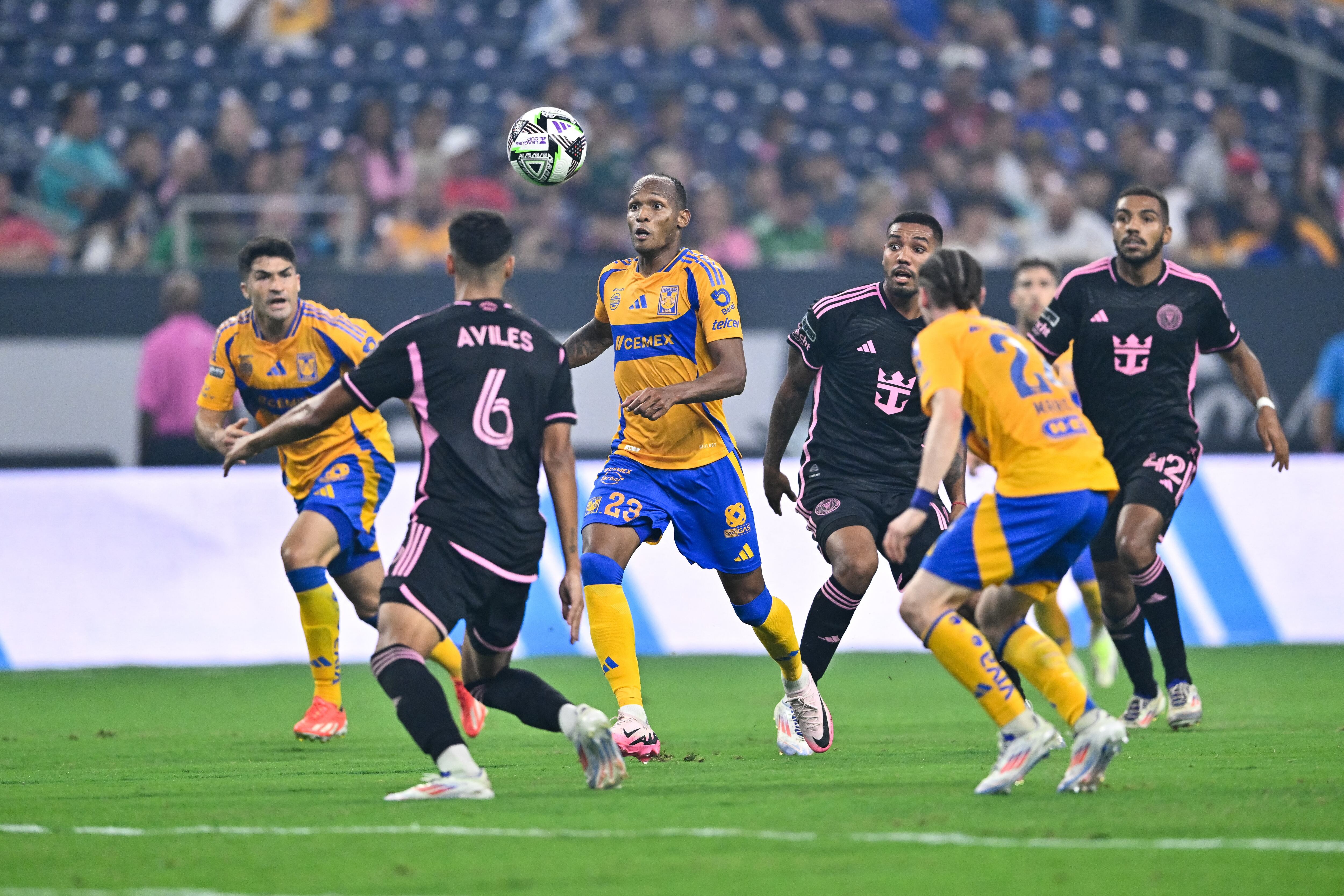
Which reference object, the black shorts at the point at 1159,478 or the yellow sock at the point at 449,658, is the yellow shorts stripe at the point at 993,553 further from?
the yellow sock at the point at 449,658

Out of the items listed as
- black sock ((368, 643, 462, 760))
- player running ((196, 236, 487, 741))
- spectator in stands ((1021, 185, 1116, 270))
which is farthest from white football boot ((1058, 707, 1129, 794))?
spectator in stands ((1021, 185, 1116, 270))

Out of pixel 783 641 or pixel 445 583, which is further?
pixel 783 641

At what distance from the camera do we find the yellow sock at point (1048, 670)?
6262mm

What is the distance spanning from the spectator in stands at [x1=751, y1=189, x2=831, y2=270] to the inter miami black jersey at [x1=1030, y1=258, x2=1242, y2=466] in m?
8.38

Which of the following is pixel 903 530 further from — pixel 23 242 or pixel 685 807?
pixel 23 242

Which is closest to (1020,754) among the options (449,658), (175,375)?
(449,658)

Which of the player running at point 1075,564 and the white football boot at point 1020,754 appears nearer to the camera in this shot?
the white football boot at point 1020,754

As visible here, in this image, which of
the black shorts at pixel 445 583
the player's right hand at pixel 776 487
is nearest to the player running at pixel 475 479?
the black shorts at pixel 445 583

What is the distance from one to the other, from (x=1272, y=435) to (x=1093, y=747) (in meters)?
3.32

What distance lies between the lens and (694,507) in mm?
8250

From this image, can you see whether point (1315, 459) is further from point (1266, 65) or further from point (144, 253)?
point (144, 253)

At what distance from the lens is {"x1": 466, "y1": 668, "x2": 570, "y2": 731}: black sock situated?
21.6 ft

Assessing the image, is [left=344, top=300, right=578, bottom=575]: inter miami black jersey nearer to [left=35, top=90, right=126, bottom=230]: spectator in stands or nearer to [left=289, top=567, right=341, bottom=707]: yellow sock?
[left=289, top=567, right=341, bottom=707]: yellow sock

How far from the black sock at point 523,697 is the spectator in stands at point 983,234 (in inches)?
445
